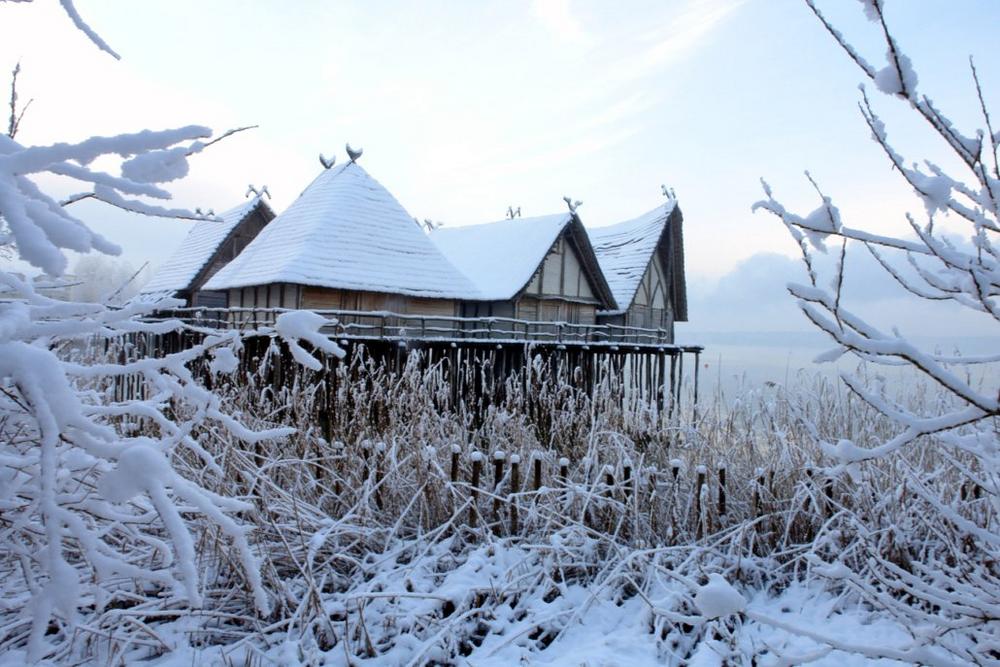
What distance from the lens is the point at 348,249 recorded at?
12742 millimetres

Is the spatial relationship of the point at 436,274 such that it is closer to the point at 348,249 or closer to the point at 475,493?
the point at 348,249

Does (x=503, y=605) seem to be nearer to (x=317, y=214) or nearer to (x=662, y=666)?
(x=662, y=666)

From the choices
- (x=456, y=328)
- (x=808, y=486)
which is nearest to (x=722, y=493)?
(x=808, y=486)

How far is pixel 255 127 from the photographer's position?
1.57 meters

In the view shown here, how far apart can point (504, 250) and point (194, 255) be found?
8990 millimetres

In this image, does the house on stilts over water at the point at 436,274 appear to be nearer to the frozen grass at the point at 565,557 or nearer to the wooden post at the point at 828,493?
the frozen grass at the point at 565,557

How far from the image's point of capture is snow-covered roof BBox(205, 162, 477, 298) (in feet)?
39.4

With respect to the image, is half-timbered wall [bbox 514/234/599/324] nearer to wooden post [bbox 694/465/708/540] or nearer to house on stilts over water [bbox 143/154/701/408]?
house on stilts over water [bbox 143/154/701/408]

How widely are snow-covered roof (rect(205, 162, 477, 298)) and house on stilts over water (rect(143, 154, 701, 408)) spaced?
31 millimetres

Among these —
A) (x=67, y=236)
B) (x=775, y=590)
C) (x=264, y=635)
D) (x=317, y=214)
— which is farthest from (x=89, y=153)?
(x=317, y=214)

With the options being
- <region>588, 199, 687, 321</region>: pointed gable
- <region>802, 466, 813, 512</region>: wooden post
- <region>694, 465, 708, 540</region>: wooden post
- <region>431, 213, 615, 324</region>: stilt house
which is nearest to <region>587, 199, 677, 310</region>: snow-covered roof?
<region>588, 199, 687, 321</region>: pointed gable

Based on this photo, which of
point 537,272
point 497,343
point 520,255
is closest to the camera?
point 497,343

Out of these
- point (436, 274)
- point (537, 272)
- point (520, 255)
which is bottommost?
point (436, 274)

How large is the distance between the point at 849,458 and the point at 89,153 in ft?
5.35
